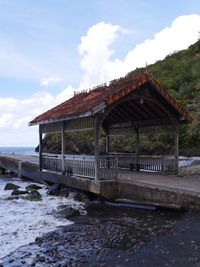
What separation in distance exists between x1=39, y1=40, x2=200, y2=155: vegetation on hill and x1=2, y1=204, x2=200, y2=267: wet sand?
1305cm

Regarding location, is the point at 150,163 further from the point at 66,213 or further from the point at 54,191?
the point at 66,213

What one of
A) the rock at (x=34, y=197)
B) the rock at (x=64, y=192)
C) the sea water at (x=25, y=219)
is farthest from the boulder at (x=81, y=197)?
the rock at (x=34, y=197)

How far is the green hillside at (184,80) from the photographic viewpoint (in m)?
41.0

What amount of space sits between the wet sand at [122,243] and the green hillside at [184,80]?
22982 mm

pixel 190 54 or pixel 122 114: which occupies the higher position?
pixel 190 54

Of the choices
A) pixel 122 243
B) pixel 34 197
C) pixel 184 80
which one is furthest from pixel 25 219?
pixel 184 80

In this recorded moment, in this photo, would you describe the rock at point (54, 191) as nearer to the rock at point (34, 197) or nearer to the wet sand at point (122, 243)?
the rock at point (34, 197)

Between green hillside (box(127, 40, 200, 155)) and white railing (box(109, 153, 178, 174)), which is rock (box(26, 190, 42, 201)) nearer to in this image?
white railing (box(109, 153, 178, 174))

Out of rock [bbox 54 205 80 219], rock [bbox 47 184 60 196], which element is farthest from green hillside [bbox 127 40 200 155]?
rock [bbox 54 205 80 219]

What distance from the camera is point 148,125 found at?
832 inches

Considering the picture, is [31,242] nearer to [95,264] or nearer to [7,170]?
[95,264]

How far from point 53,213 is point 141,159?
24.9ft

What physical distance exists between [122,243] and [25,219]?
16.4ft

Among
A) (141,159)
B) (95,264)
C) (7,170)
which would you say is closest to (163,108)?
(141,159)
